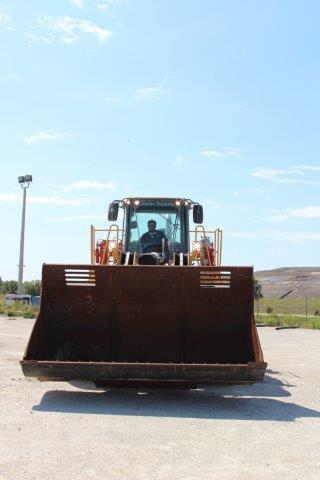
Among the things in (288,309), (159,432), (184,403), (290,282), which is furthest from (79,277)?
(290,282)

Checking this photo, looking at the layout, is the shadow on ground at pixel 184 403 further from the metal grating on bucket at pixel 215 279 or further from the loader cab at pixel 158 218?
the loader cab at pixel 158 218

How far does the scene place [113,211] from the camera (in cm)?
1143

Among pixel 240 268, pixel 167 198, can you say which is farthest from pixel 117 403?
pixel 167 198

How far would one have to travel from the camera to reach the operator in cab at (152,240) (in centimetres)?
1131

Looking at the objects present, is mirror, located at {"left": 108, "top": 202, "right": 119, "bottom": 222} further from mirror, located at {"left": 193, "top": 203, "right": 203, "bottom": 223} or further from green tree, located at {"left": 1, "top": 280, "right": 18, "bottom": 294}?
green tree, located at {"left": 1, "top": 280, "right": 18, "bottom": 294}

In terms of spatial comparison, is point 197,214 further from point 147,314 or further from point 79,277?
point 79,277

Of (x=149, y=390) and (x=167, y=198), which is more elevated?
(x=167, y=198)

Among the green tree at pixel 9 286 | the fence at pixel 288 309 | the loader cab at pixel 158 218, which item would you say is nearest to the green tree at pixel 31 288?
the green tree at pixel 9 286

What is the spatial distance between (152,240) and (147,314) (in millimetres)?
3064

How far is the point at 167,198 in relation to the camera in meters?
11.7

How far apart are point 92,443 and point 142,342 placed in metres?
3.09

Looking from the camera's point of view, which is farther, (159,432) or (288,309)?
(288,309)

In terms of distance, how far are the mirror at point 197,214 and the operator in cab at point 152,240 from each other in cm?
67

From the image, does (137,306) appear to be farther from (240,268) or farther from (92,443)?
(92,443)
